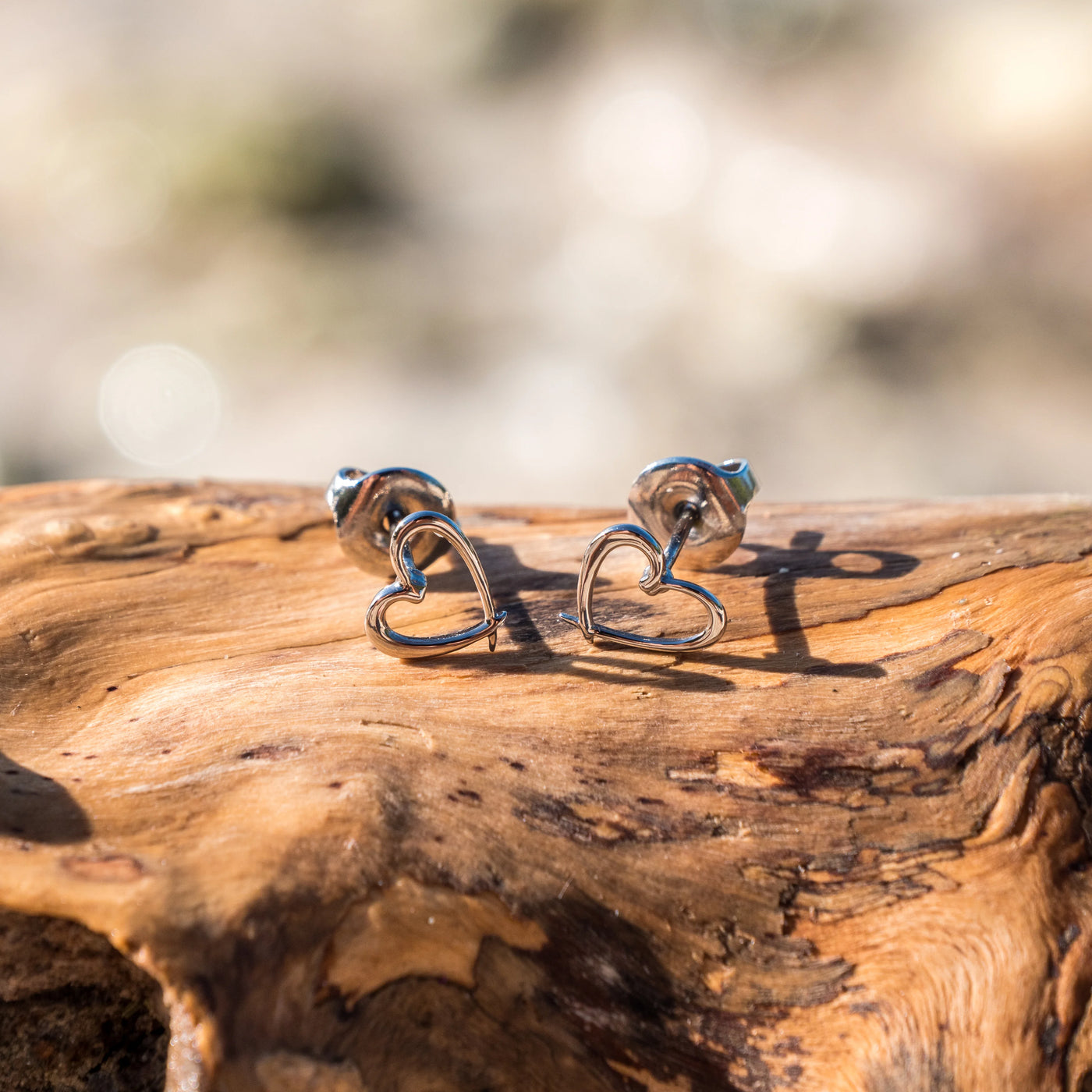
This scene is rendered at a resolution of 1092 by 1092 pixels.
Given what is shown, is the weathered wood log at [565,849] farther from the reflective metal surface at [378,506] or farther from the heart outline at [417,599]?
the reflective metal surface at [378,506]

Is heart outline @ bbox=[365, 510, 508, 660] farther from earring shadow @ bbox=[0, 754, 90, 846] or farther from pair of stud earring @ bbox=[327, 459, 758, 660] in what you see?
earring shadow @ bbox=[0, 754, 90, 846]

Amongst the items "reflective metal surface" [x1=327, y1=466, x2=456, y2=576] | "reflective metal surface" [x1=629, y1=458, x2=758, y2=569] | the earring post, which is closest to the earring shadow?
"reflective metal surface" [x1=327, y1=466, x2=456, y2=576]

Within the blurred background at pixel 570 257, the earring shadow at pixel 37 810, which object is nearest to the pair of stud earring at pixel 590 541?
the earring shadow at pixel 37 810

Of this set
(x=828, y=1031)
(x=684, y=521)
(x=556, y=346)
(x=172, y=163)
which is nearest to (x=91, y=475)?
(x=172, y=163)

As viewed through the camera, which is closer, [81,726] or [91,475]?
[81,726]

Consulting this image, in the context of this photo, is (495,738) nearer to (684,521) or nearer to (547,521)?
(684,521)

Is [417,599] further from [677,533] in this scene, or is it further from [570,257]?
[570,257]
